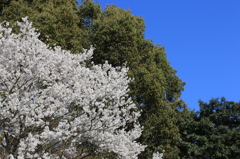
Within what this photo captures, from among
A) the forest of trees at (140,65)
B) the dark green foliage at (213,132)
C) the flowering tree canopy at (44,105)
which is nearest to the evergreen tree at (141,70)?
the forest of trees at (140,65)

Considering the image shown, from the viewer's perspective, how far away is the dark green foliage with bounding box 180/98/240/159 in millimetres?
23922

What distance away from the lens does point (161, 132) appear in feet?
64.7

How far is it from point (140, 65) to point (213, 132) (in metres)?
11.4

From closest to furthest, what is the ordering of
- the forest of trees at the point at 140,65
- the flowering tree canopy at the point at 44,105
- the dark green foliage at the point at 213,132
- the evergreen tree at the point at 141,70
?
the flowering tree canopy at the point at 44,105
the evergreen tree at the point at 141,70
the forest of trees at the point at 140,65
the dark green foliage at the point at 213,132

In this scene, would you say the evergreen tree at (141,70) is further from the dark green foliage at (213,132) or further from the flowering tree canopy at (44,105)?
the flowering tree canopy at (44,105)

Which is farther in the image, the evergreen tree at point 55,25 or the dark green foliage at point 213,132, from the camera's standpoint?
the dark green foliage at point 213,132

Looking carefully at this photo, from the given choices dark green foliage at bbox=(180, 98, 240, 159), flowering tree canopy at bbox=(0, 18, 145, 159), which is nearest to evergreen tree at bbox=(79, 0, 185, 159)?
dark green foliage at bbox=(180, 98, 240, 159)

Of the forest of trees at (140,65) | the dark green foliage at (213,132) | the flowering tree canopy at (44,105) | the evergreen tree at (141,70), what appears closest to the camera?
the flowering tree canopy at (44,105)

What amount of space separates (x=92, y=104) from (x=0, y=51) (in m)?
3.58

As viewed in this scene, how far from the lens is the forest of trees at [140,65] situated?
18.5 meters

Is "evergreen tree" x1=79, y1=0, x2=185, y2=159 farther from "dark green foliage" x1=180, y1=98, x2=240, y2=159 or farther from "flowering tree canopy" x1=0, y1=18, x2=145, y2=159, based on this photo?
"flowering tree canopy" x1=0, y1=18, x2=145, y2=159

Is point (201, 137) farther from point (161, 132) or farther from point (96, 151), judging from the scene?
point (96, 151)

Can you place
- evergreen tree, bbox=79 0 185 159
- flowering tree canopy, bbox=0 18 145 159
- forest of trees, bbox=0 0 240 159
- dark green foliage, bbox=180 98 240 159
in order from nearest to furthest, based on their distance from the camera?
flowering tree canopy, bbox=0 18 145 159 → evergreen tree, bbox=79 0 185 159 → forest of trees, bbox=0 0 240 159 → dark green foliage, bbox=180 98 240 159

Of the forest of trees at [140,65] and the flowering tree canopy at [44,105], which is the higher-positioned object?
the forest of trees at [140,65]
